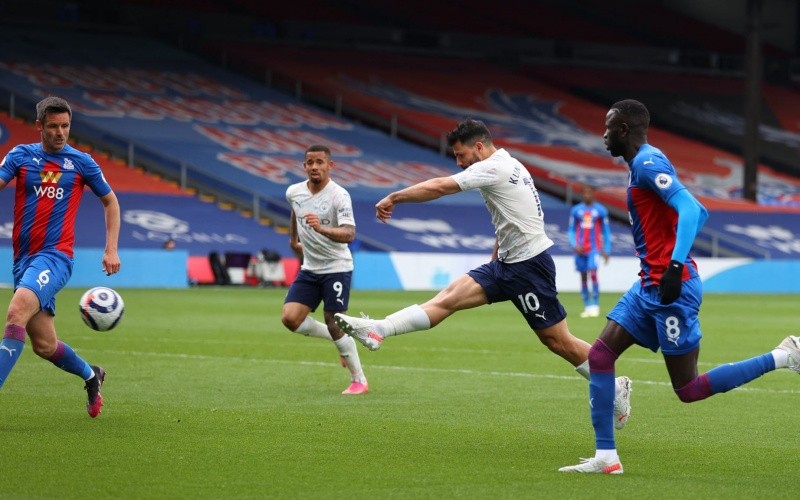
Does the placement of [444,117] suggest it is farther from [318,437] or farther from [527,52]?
[318,437]

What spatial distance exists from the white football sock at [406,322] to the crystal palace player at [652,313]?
1717mm

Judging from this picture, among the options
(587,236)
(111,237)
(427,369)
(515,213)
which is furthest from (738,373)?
(587,236)

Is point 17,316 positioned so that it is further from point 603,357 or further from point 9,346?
point 603,357

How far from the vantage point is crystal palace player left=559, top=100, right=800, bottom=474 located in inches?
283

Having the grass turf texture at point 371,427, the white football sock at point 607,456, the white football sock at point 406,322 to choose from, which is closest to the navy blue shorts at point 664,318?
the white football sock at point 607,456

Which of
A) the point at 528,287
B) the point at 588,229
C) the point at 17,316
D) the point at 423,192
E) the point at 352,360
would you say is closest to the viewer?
the point at 423,192

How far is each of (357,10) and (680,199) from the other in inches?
1925

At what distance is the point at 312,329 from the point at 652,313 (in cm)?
554

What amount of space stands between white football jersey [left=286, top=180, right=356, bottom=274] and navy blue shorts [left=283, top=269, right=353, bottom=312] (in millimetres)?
62

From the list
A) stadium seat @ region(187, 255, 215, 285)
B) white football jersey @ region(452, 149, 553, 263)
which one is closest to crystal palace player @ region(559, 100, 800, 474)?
white football jersey @ region(452, 149, 553, 263)

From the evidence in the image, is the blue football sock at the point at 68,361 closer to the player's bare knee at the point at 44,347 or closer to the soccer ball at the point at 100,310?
the player's bare knee at the point at 44,347

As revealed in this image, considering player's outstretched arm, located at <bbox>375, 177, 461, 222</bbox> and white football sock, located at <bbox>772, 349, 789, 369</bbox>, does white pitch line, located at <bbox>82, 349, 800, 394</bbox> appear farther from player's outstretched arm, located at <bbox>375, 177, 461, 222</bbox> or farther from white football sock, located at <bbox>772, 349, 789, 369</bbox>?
player's outstretched arm, located at <bbox>375, 177, 461, 222</bbox>

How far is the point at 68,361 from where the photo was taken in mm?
9445

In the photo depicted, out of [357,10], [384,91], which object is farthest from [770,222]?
[357,10]
